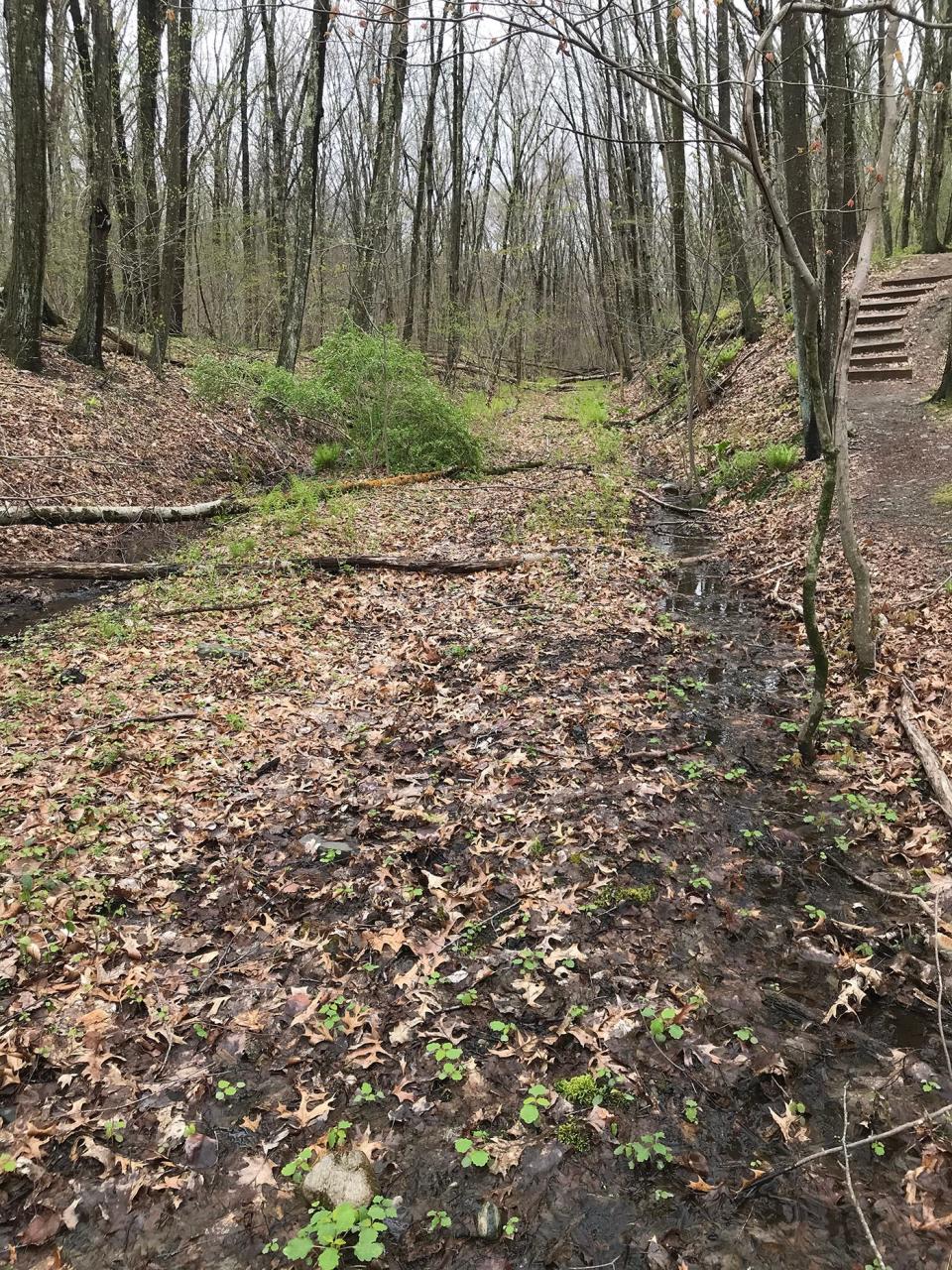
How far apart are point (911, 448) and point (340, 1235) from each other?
11.6 metres

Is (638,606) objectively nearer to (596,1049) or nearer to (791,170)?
(596,1049)

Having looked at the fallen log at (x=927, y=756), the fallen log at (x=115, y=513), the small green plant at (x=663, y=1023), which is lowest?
the small green plant at (x=663, y=1023)

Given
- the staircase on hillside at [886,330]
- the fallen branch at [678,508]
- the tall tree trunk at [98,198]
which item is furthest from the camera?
the staircase on hillside at [886,330]

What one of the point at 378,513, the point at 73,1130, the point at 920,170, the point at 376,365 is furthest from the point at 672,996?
the point at 920,170

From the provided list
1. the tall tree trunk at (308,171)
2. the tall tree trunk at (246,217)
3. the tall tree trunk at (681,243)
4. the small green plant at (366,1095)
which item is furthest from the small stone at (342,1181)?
the tall tree trunk at (246,217)

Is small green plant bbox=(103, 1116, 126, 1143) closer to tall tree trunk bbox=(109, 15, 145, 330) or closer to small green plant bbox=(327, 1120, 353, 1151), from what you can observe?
small green plant bbox=(327, 1120, 353, 1151)

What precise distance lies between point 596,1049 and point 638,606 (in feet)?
18.1

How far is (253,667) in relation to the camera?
6.91 m

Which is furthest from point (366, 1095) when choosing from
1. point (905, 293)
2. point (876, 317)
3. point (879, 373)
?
point (905, 293)

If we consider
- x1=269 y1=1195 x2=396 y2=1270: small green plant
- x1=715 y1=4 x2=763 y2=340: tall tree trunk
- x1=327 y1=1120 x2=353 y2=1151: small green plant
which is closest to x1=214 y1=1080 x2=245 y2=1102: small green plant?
x1=327 y1=1120 x2=353 y2=1151: small green plant

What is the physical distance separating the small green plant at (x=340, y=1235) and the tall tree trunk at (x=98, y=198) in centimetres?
1514

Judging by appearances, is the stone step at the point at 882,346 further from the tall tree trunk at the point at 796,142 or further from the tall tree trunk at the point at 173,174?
the tall tree trunk at the point at 173,174

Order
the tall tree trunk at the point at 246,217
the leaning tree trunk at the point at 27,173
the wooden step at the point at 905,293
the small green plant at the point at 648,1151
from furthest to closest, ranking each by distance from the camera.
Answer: the tall tree trunk at the point at 246,217, the wooden step at the point at 905,293, the leaning tree trunk at the point at 27,173, the small green plant at the point at 648,1151

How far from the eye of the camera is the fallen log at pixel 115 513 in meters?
9.53
